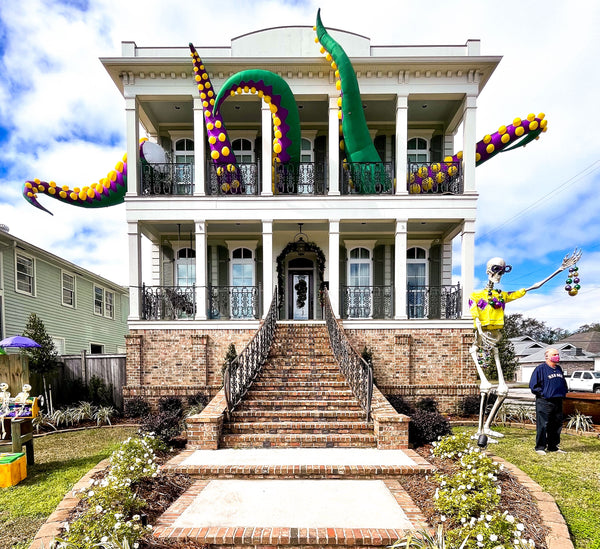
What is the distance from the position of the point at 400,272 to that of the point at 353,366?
A: 4.24 meters

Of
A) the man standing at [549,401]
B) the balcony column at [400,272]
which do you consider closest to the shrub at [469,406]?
the balcony column at [400,272]

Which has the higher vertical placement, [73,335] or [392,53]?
[392,53]

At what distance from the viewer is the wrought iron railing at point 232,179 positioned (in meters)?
11.0

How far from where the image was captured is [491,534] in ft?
9.75

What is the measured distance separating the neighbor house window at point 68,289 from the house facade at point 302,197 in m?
7.77

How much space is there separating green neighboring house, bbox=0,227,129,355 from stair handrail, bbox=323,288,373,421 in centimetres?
1231

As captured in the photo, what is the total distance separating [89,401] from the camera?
10164 mm

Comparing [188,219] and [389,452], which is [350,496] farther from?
[188,219]

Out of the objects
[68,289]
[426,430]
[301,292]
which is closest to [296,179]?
[301,292]

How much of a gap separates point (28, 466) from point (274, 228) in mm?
8860

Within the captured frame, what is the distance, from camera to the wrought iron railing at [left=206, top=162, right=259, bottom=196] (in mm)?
10969

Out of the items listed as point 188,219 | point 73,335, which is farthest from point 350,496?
point 73,335

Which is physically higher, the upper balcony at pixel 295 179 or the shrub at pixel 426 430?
the upper balcony at pixel 295 179

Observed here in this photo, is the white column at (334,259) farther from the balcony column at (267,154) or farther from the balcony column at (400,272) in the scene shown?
the balcony column at (267,154)
